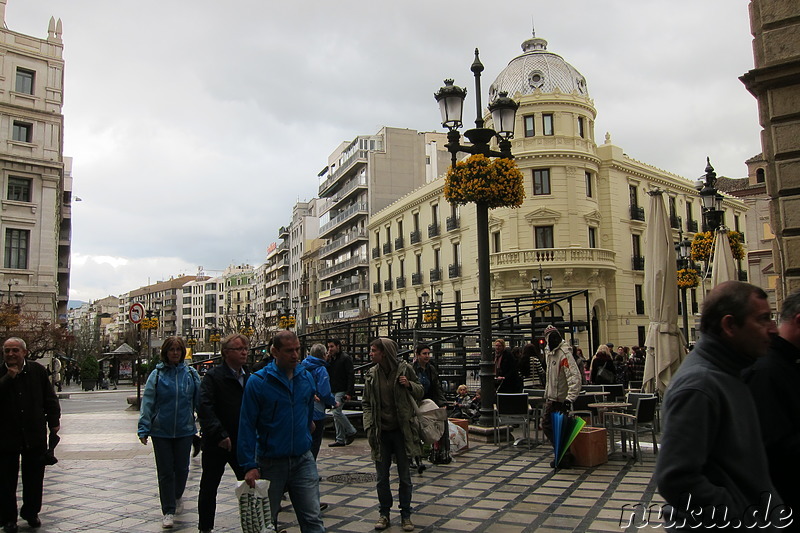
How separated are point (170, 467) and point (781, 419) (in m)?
5.47

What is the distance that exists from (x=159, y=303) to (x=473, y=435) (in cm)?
15637

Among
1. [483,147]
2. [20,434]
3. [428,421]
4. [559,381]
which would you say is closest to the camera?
[20,434]

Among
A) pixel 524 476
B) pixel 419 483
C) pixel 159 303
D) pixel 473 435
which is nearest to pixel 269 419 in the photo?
pixel 419 483

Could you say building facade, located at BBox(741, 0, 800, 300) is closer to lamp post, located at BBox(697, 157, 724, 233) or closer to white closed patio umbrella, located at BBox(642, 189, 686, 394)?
white closed patio umbrella, located at BBox(642, 189, 686, 394)

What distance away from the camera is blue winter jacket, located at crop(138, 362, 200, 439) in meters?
6.29

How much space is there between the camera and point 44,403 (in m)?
6.53

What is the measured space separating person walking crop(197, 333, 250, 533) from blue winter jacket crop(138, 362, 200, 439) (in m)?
0.60

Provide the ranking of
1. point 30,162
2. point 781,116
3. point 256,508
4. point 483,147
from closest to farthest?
point 256,508, point 781,116, point 483,147, point 30,162

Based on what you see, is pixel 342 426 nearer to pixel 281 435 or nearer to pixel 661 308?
pixel 661 308

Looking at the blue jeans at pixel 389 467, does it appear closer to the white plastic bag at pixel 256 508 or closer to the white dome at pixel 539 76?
Answer: the white plastic bag at pixel 256 508

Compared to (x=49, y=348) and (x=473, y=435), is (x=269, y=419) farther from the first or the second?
(x=49, y=348)

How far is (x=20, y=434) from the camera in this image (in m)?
6.20

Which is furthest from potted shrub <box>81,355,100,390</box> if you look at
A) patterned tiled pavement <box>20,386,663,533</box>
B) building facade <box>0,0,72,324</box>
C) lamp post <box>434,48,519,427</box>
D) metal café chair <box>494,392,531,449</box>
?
metal café chair <box>494,392,531,449</box>

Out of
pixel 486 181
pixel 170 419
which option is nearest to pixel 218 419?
pixel 170 419
